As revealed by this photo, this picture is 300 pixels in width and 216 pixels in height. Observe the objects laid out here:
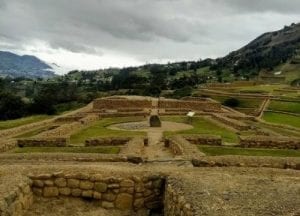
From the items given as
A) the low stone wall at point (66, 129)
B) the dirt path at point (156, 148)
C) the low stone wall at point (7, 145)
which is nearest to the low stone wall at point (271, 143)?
the dirt path at point (156, 148)

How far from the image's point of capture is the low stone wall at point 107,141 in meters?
19.3

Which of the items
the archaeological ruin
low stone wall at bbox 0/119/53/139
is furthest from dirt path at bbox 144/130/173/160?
low stone wall at bbox 0/119/53/139

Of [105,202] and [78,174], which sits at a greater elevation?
[78,174]

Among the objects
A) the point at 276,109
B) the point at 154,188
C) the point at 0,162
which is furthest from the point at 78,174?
the point at 276,109

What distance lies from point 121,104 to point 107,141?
85.2ft

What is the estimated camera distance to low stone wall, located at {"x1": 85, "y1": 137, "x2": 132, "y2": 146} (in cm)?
1931

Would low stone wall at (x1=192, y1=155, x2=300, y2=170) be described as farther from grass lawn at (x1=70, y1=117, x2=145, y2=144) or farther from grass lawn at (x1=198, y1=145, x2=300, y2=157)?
grass lawn at (x1=70, y1=117, x2=145, y2=144)

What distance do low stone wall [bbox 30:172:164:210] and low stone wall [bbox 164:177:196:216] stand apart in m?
0.54

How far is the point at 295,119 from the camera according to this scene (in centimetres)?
4241

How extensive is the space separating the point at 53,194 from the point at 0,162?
13.0ft

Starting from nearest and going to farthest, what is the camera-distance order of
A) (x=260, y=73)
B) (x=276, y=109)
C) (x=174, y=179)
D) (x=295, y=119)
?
(x=174, y=179), (x=295, y=119), (x=276, y=109), (x=260, y=73)

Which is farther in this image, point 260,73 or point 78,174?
point 260,73

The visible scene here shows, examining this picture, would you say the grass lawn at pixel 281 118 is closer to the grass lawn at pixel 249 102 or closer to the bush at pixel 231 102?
the grass lawn at pixel 249 102

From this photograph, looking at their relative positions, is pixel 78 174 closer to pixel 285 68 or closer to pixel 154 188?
pixel 154 188
